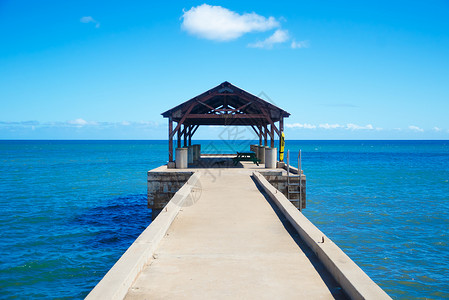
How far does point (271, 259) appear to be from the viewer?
5805 millimetres

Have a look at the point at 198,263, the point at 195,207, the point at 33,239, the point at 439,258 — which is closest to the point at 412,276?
the point at 439,258

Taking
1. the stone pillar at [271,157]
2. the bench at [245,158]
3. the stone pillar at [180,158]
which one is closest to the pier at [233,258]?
the stone pillar at [180,158]

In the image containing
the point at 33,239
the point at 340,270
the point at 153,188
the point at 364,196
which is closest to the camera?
the point at 340,270

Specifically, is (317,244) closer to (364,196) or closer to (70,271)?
(70,271)

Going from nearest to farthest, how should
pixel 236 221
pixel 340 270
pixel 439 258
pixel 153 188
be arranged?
pixel 340 270 < pixel 236 221 < pixel 439 258 < pixel 153 188

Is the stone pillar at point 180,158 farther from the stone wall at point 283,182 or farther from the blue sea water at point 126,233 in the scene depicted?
the stone wall at point 283,182

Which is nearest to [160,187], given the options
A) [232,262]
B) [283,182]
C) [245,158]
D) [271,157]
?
[283,182]

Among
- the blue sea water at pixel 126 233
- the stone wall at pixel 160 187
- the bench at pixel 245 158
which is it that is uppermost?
the bench at pixel 245 158

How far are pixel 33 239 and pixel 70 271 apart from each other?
4.07 metres

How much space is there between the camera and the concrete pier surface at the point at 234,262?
4.56m

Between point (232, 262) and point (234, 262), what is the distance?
0.03m

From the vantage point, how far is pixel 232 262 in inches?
223

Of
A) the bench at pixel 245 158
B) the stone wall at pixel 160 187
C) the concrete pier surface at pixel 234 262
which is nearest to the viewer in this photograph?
the concrete pier surface at pixel 234 262

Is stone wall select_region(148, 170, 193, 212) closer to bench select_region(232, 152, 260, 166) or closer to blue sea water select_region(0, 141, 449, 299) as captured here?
blue sea water select_region(0, 141, 449, 299)
